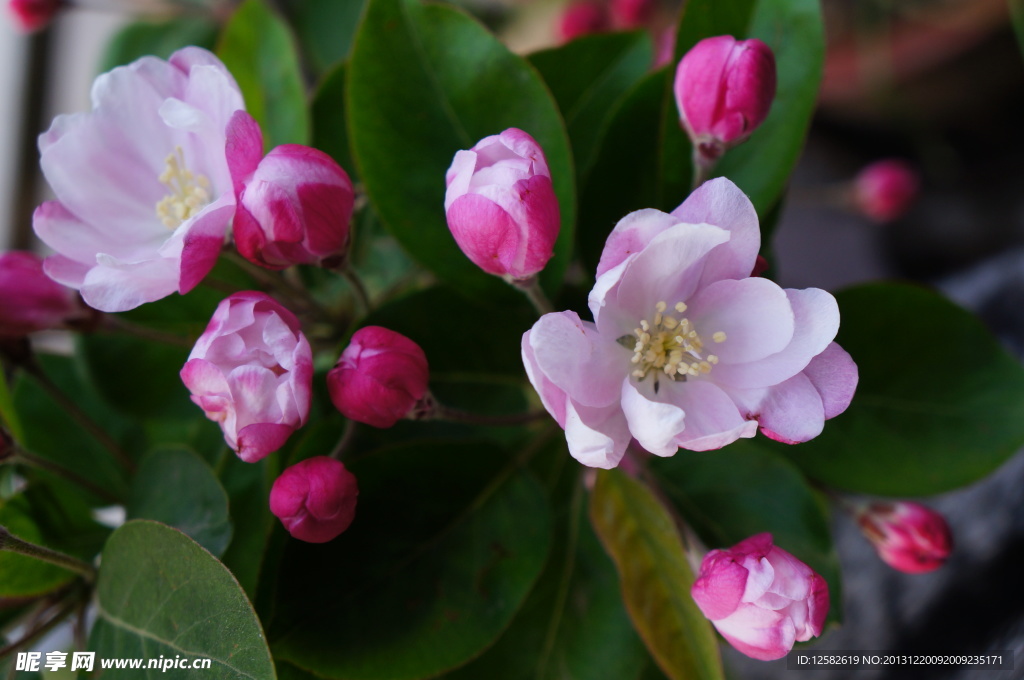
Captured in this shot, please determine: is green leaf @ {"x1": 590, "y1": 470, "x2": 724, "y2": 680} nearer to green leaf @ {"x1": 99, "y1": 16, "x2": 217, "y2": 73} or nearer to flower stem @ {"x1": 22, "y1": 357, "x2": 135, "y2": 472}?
flower stem @ {"x1": 22, "y1": 357, "x2": 135, "y2": 472}

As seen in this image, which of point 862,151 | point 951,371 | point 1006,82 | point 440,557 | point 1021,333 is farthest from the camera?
point 862,151

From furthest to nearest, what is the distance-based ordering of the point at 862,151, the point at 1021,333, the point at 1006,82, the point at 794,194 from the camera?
the point at 862,151, the point at 1006,82, the point at 794,194, the point at 1021,333

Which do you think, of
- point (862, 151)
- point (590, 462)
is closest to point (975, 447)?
point (590, 462)

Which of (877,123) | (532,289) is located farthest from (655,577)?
(877,123)

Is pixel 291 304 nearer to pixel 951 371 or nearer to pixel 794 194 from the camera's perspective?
pixel 951 371

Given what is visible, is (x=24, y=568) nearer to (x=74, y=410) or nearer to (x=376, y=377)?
(x=74, y=410)

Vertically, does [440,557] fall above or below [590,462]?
below
